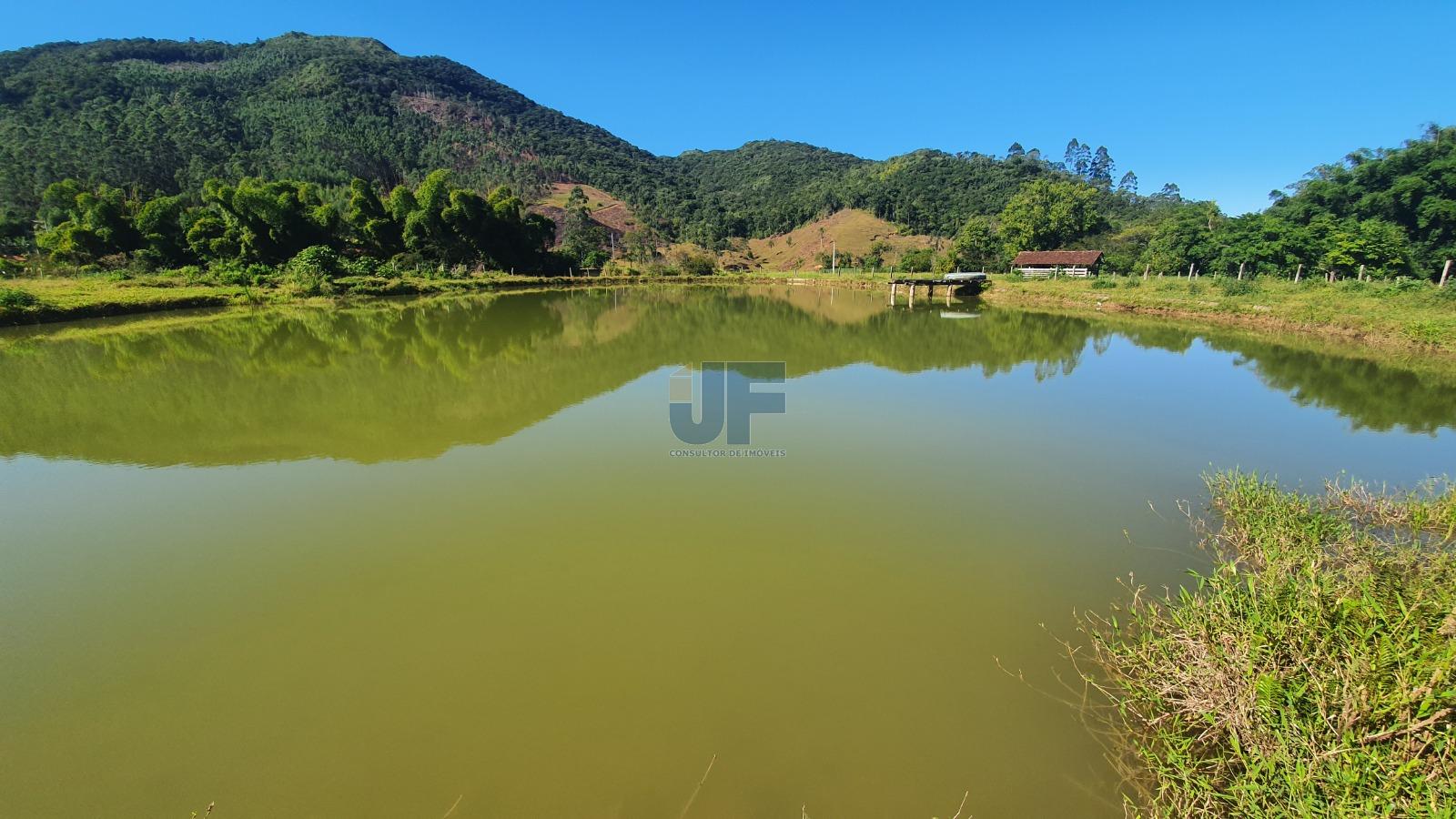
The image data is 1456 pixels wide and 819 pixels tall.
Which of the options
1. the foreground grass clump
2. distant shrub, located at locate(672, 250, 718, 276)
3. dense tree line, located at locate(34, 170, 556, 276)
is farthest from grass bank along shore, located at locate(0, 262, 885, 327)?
the foreground grass clump

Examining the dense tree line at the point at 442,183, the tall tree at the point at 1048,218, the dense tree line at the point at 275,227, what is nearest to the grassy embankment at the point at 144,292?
the dense tree line at the point at 275,227

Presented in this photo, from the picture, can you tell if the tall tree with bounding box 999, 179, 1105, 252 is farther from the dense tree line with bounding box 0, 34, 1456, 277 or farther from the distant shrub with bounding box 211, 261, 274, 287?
the distant shrub with bounding box 211, 261, 274, 287

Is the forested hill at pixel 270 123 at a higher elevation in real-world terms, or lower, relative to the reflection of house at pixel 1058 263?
higher

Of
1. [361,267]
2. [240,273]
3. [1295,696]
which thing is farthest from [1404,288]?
[240,273]

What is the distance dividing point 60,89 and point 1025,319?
352 feet

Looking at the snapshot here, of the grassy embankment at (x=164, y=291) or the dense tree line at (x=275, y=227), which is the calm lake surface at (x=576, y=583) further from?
the dense tree line at (x=275, y=227)

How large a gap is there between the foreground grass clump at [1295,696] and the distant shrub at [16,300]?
26840 millimetres

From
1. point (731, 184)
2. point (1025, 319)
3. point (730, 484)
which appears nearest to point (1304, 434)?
point (730, 484)

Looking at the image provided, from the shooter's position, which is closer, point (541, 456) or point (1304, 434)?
point (541, 456)

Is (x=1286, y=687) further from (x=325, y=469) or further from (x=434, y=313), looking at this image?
(x=434, y=313)

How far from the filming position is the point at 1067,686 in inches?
131

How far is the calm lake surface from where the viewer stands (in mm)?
2744

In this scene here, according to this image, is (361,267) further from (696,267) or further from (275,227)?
(696,267)

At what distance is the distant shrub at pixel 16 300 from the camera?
1595 centimetres
